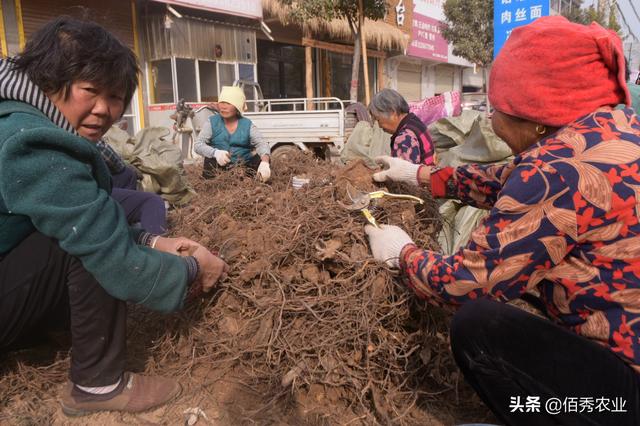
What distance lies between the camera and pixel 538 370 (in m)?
1.28

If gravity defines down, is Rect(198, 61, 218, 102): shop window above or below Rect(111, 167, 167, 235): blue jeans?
above

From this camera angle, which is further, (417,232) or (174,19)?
(174,19)

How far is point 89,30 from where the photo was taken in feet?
4.96

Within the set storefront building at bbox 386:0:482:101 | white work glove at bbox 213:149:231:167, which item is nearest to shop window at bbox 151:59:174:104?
white work glove at bbox 213:149:231:167

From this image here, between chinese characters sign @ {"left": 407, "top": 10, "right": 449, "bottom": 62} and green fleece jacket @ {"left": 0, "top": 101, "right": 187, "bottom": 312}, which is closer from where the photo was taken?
green fleece jacket @ {"left": 0, "top": 101, "right": 187, "bottom": 312}

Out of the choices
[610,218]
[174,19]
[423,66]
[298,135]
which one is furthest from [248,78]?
[423,66]

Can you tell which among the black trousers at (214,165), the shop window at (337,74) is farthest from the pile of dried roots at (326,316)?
the shop window at (337,74)

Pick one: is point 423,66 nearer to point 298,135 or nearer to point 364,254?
point 298,135

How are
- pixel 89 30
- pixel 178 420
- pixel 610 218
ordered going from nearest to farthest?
pixel 610 218
pixel 89 30
pixel 178 420

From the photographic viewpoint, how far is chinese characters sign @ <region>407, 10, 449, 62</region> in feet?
63.8

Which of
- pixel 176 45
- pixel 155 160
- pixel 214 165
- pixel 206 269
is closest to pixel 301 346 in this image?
pixel 206 269

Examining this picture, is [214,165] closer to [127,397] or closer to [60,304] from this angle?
[60,304]

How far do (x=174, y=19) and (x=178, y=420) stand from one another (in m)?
9.78

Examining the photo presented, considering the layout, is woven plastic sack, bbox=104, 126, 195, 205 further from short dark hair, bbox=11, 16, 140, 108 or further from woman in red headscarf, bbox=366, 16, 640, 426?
woman in red headscarf, bbox=366, 16, 640, 426
